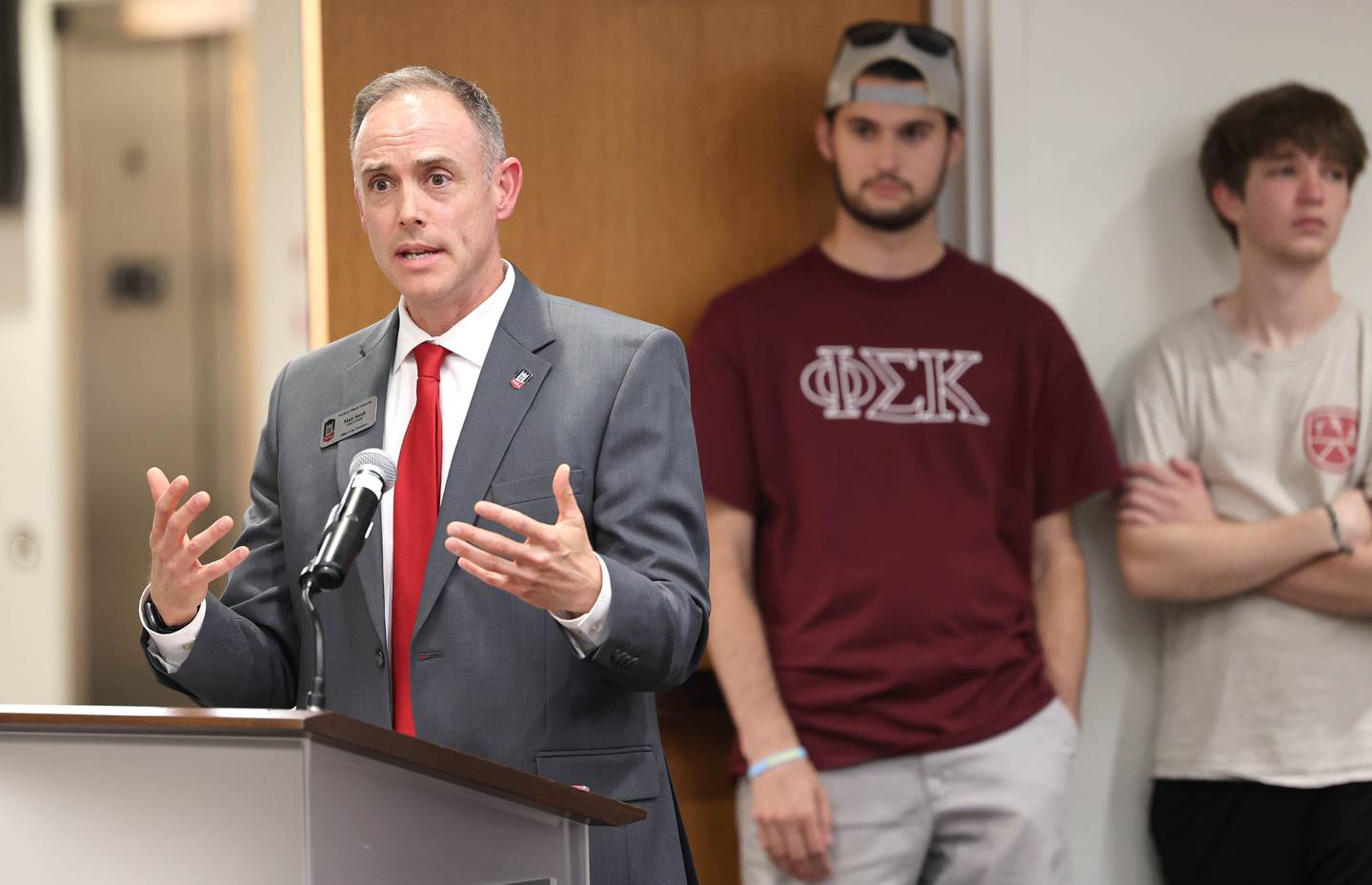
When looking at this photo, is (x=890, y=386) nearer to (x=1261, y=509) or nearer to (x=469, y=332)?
(x=1261, y=509)

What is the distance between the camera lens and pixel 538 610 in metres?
1.74

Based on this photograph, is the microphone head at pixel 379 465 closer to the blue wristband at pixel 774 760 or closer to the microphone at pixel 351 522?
the microphone at pixel 351 522

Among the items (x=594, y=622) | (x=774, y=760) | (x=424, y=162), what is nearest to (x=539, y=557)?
(x=594, y=622)

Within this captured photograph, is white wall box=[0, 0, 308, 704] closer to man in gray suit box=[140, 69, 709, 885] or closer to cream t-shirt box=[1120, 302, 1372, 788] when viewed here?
man in gray suit box=[140, 69, 709, 885]

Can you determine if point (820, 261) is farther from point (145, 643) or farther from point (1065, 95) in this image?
point (145, 643)

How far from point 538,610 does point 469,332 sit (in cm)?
34

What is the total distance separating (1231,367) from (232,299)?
7.13 feet

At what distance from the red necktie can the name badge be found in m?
0.06

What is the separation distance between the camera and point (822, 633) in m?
3.05

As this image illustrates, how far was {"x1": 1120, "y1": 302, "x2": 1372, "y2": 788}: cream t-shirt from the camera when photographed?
3.16 metres

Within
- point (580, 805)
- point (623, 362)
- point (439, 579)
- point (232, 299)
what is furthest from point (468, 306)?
point (232, 299)

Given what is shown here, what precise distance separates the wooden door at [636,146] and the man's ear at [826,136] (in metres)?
0.19

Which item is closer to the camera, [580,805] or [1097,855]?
[580,805]

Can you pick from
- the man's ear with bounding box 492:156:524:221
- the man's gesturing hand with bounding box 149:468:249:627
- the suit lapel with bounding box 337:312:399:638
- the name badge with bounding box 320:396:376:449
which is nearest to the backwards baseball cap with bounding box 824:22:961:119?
the man's ear with bounding box 492:156:524:221
